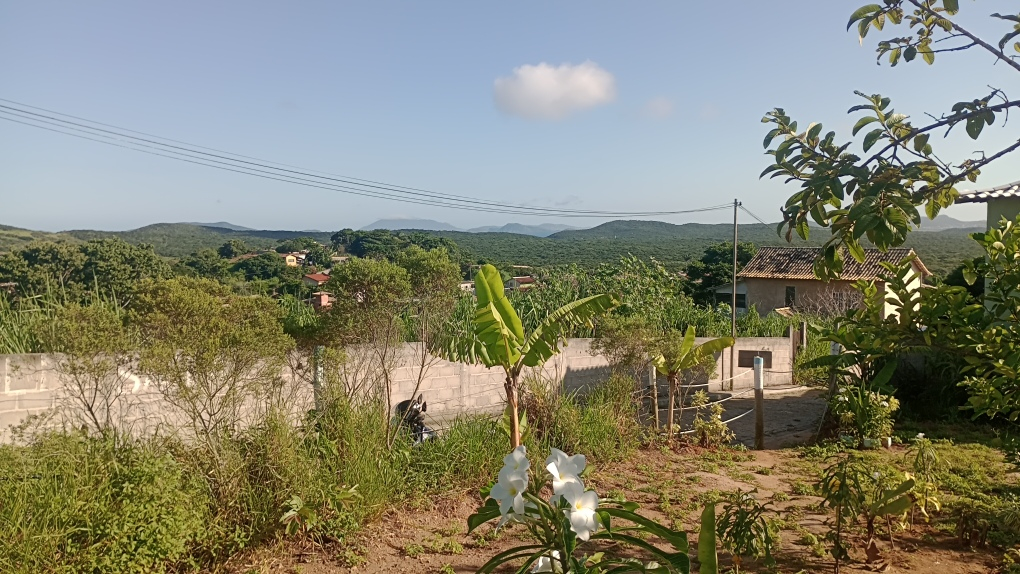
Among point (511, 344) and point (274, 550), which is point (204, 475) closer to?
point (274, 550)

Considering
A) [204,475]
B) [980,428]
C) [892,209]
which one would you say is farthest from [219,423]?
[980,428]

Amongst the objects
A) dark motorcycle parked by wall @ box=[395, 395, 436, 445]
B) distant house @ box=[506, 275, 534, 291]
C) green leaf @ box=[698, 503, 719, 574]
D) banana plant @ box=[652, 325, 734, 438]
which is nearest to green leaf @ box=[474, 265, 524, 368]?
dark motorcycle parked by wall @ box=[395, 395, 436, 445]

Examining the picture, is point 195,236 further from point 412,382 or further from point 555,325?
point 555,325

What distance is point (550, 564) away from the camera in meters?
2.34

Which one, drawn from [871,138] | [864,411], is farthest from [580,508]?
[864,411]

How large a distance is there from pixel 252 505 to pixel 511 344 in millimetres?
2804

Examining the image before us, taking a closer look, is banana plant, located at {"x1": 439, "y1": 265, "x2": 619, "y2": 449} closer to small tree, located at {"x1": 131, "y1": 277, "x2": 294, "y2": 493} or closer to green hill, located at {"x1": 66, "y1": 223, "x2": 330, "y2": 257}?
small tree, located at {"x1": 131, "y1": 277, "x2": 294, "y2": 493}

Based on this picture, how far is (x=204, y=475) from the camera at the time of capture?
14.6 ft

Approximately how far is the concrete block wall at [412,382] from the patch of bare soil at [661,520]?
1471mm

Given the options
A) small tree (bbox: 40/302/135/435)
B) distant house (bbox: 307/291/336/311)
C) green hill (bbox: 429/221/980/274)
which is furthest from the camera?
green hill (bbox: 429/221/980/274)

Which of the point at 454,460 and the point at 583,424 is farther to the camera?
the point at 583,424

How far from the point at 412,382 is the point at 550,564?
678cm

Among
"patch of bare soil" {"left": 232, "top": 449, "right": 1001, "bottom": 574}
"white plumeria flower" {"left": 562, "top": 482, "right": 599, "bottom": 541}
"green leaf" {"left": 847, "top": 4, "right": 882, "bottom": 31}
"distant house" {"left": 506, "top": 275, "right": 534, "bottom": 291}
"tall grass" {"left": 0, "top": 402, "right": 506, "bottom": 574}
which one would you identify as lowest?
"patch of bare soil" {"left": 232, "top": 449, "right": 1001, "bottom": 574}

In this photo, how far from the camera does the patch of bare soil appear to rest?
4.62 meters
